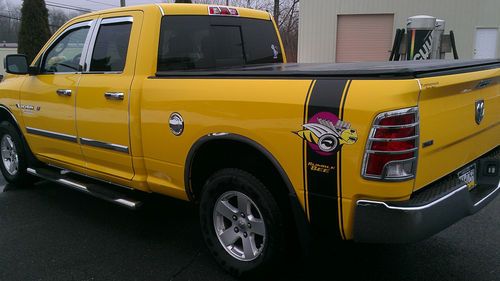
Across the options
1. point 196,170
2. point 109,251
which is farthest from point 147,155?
point 109,251

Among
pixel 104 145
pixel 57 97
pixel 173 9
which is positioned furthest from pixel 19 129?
pixel 173 9

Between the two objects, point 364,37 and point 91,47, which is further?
point 364,37

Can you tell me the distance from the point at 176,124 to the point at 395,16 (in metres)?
16.1

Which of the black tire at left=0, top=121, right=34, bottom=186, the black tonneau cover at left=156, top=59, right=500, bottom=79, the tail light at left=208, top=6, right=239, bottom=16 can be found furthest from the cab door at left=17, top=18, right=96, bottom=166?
the black tonneau cover at left=156, top=59, right=500, bottom=79

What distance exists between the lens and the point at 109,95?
3.91 m

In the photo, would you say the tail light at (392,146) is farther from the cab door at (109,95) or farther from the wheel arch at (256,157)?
the cab door at (109,95)

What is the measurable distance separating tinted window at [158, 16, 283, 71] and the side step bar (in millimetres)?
1159

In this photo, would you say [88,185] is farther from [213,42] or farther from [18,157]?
[213,42]

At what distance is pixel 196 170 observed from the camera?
355cm

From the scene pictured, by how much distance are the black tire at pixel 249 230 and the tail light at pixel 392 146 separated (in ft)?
2.53

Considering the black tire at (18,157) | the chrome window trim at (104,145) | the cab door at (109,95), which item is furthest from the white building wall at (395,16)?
the chrome window trim at (104,145)

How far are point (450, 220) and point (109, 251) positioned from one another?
2654 mm

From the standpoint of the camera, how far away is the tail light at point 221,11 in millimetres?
4355

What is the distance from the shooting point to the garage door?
18156 mm
